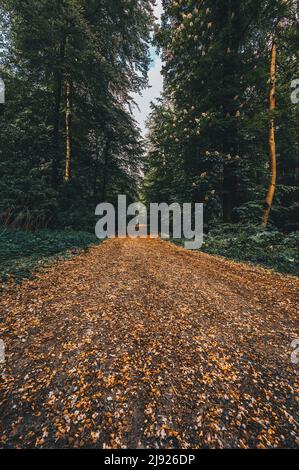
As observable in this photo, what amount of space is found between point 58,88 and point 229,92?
29.9 feet

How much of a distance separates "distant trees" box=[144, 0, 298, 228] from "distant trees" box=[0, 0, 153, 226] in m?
3.24

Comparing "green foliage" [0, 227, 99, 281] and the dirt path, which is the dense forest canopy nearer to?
"green foliage" [0, 227, 99, 281]

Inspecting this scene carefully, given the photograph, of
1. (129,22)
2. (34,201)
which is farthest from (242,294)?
(129,22)

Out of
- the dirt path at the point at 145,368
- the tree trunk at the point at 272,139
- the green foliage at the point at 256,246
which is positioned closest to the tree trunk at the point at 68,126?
the green foliage at the point at 256,246

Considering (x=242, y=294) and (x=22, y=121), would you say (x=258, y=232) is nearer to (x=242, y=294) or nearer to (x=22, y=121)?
(x=242, y=294)

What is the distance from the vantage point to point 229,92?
1030 centimetres

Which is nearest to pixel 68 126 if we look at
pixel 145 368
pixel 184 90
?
pixel 184 90

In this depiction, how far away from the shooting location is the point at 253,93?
1113 cm

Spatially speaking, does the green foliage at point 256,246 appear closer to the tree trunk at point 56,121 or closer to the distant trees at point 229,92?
the distant trees at point 229,92

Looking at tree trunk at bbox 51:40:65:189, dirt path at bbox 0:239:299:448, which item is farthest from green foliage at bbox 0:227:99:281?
tree trunk at bbox 51:40:65:189

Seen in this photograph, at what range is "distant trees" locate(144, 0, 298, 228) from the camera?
10117 millimetres

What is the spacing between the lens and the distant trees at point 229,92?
33.2ft

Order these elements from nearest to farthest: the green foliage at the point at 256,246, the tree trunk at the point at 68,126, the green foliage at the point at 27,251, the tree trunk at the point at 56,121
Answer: the green foliage at the point at 27,251 → the green foliage at the point at 256,246 → the tree trunk at the point at 56,121 → the tree trunk at the point at 68,126

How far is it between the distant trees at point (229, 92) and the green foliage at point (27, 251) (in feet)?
26.4
